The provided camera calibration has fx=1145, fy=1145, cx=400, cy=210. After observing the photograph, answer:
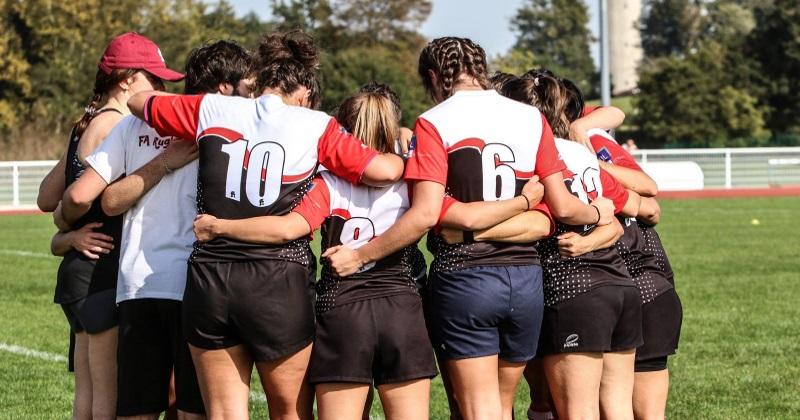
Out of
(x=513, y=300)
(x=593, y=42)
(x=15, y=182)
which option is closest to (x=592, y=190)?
(x=513, y=300)

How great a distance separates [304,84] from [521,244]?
104 cm

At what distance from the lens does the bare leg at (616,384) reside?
4.77 meters

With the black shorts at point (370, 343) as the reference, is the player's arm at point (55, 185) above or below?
above

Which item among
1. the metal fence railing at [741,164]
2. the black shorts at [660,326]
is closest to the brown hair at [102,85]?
the black shorts at [660,326]

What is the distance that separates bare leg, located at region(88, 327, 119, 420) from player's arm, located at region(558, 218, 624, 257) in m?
1.88

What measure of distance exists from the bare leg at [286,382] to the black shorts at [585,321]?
2.73 feet

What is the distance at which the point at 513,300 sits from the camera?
436 centimetres

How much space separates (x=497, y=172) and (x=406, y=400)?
36.3 inches

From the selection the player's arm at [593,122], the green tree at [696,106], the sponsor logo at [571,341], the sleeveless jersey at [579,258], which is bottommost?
the sponsor logo at [571,341]

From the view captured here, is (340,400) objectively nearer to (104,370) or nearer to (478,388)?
(478,388)

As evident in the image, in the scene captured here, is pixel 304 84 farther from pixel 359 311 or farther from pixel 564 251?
pixel 564 251

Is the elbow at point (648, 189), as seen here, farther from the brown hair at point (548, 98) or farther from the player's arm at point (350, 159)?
the player's arm at point (350, 159)

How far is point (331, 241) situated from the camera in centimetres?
434

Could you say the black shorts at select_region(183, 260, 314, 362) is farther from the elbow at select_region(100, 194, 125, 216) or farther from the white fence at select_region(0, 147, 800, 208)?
the white fence at select_region(0, 147, 800, 208)
